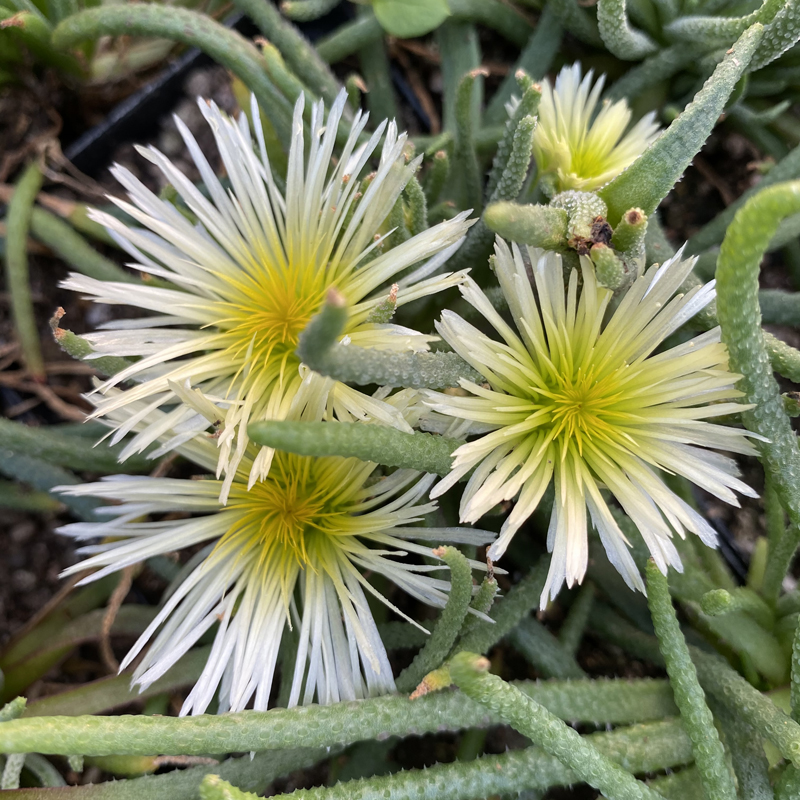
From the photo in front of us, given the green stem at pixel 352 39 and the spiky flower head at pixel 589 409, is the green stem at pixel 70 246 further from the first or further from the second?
the spiky flower head at pixel 589 409

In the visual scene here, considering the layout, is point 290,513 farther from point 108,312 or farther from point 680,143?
point 108,312

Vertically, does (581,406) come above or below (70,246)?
below

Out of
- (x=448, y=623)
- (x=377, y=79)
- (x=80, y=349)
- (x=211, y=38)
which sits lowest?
(x=448, y=623)

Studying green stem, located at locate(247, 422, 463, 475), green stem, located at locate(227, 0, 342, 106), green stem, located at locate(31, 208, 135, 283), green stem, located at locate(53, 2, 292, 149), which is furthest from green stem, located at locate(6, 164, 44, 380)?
green stem, located at locate(247, 422, 463, 475)

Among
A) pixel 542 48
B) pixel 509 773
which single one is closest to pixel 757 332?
pixel 509 773

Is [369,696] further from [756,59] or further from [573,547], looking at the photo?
[756,59]

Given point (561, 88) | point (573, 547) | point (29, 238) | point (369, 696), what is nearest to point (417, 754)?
point (369, 696)
